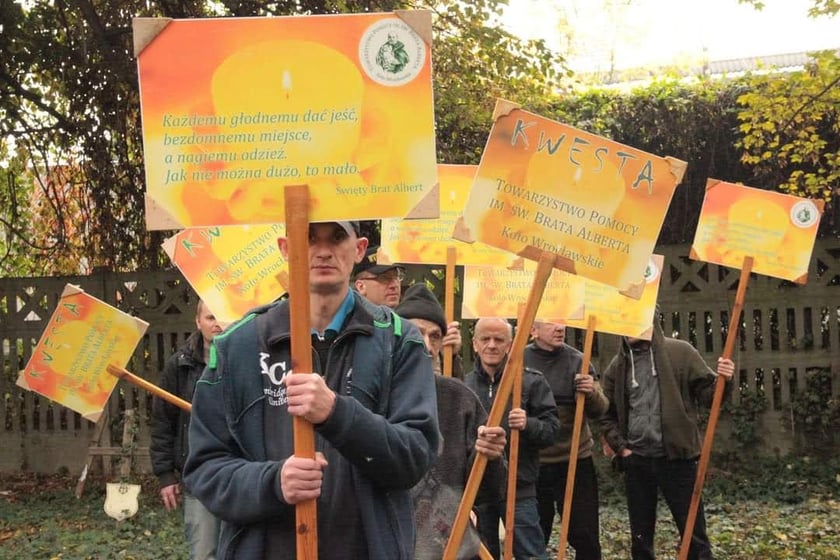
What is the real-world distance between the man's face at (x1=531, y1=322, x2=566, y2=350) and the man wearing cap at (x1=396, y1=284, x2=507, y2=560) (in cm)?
239

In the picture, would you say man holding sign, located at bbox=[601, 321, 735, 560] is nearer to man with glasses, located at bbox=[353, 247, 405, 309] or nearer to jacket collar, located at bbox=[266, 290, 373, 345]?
man with glasses, located at bbox=[353, 247, 405, 309]

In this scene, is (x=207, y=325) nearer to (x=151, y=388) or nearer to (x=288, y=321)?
(x=151, y=388)

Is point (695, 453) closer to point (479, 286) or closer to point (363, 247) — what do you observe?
point (479, 286)

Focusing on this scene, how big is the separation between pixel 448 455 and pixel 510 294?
260 cm

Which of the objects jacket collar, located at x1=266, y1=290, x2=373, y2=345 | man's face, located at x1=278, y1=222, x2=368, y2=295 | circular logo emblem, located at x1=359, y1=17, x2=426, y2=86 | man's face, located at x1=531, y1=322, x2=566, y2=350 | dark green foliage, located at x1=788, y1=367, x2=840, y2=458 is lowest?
dark green foliage, located at x1=788, y1=367, x2=840, y2=458

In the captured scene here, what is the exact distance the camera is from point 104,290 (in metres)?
11.8

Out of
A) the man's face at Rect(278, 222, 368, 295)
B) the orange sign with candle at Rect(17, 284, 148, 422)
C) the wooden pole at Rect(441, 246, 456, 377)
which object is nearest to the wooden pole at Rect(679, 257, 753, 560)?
the wooden pole at Rect(441, 246, 456, 377)

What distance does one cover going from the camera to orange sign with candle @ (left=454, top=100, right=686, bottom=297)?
4508mm

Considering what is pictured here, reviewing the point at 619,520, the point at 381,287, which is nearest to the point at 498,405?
the point at 381,287

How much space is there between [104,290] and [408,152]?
9.13 metres

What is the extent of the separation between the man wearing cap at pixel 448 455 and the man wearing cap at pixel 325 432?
1204 millimetres

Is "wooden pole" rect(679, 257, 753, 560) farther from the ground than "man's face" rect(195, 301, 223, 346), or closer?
closer

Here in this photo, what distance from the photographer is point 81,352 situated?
262 inches

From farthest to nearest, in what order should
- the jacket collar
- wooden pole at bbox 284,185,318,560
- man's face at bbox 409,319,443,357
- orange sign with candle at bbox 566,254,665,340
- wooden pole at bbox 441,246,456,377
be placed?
orange sign with candle at bbox 566,254,665,340, wooden pole at bbox 441,246,456,377, man's face at bbox 409,319,443,357, the jacket collar, wooden pole at bbox 284,185,318,560
